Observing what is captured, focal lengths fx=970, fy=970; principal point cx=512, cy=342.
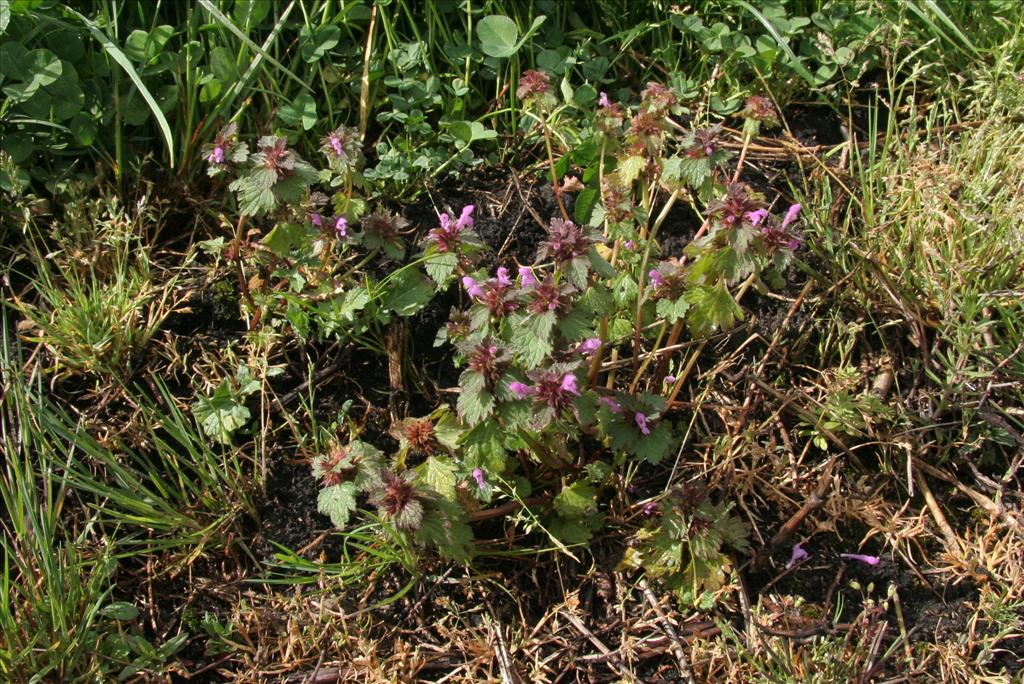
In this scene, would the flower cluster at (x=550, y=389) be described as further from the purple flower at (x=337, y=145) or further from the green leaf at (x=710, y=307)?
the purple flower at (x=337, y=145)

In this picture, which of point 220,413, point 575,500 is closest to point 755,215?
point 575,500

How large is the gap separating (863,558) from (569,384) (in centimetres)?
93

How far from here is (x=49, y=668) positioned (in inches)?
78.7

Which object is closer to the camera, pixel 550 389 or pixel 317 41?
pixel 550 389

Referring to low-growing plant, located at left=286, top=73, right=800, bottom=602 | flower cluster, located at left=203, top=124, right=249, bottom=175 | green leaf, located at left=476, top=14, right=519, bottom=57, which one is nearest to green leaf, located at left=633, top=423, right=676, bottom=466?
low-growing plant, located at left=286, top=73, right=800, bottom=602

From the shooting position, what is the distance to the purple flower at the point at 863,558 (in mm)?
2234

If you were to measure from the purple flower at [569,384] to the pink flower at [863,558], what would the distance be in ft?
2.87

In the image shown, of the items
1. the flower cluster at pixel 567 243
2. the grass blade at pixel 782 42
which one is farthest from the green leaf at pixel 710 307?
the grass blade at pixel 782 42

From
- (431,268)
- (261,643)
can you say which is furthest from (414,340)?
(261,643)

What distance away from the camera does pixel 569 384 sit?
1821 mm

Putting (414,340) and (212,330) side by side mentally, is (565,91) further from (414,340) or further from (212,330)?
(212,330)

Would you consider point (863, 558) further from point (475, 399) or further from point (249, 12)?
point (249, 12)

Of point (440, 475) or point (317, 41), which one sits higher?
point (317, 41)

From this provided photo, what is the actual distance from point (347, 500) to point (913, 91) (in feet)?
7.06
